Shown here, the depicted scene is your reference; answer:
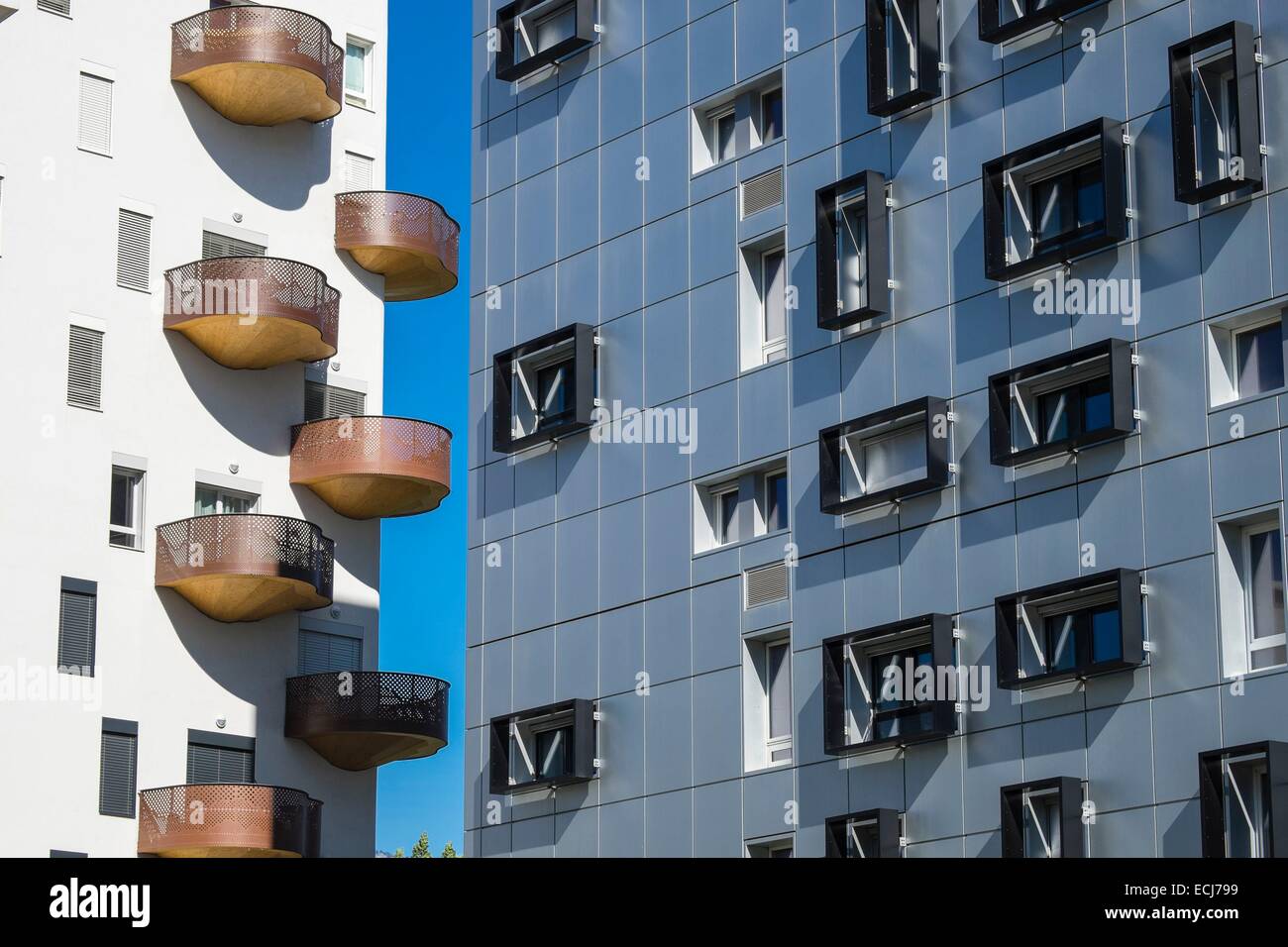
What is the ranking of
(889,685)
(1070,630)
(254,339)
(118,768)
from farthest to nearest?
(254,339)
(118,768)
(889,685)
(1070,630)

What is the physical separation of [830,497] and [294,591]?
1884 cm

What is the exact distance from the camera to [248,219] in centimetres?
6256

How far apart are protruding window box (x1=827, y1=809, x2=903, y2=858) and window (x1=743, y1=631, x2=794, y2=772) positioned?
2.63 metres

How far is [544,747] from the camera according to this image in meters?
49.5

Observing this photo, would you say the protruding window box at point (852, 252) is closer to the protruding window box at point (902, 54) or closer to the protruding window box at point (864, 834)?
the protruding window box at point (902, 54)

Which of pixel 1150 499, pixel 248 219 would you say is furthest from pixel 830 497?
pixel 248 219

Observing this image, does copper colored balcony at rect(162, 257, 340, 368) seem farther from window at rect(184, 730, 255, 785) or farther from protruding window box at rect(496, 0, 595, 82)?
window at rect(184, 730, 255, 785)

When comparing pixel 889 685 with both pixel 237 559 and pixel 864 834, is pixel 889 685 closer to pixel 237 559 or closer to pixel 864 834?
pixel 864 834

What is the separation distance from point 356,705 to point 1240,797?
27.9 meters

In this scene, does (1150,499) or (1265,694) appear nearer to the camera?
(1265,694)

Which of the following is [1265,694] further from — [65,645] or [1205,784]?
[65,645]

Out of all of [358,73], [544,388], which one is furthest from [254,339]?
[544,388]

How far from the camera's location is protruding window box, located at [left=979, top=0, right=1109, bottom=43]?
42000 mm

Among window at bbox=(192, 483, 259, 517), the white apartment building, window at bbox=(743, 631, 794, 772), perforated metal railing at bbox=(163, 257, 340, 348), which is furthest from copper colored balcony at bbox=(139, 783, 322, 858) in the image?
window at bbox=(743, 631, 794, 772)
